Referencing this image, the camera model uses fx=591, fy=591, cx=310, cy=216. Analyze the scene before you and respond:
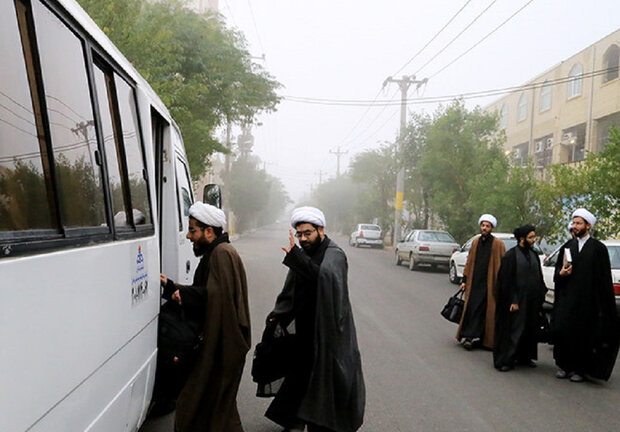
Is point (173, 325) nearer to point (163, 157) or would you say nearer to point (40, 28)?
point (163, 157)

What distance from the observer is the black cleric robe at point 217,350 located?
12.3 feet

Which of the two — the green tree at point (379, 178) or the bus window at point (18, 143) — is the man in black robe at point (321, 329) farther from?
the green tree at point (379, 178)

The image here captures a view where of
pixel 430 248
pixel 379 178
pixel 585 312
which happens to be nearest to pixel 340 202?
pixel 379 178

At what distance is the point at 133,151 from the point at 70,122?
43.4 inches

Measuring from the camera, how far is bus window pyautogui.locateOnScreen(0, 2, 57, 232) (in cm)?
176

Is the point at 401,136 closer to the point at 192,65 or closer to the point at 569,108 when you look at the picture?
the point at 569,108

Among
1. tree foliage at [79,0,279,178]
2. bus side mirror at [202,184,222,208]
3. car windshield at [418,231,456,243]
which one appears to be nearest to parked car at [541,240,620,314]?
bus side mirror at [202,184,222,208]

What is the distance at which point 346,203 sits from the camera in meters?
71.6

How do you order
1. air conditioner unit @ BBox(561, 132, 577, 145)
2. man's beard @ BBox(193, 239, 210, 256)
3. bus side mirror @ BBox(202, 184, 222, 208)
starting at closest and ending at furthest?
man's beard @ BBox(193, 239, 210, 256), bus side mirror @ BBox(202, 184, 222, 208), air conditioner unit @ BBox(561, 132, 577, 145)

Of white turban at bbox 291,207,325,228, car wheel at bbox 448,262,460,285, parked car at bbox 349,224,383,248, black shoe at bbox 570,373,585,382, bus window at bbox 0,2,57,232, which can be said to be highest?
bus window at bbox 0,2,57,232

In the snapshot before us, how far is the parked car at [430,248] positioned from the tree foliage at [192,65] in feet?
23.0

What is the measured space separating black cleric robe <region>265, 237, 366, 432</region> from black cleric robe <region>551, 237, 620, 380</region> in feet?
12.0

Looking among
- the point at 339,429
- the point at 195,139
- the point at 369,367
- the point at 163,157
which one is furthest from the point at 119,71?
the point at 195,139

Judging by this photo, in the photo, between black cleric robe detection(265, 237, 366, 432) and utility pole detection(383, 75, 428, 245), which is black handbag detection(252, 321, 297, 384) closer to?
black cleric robe detection(265, 237, 366, 432)
